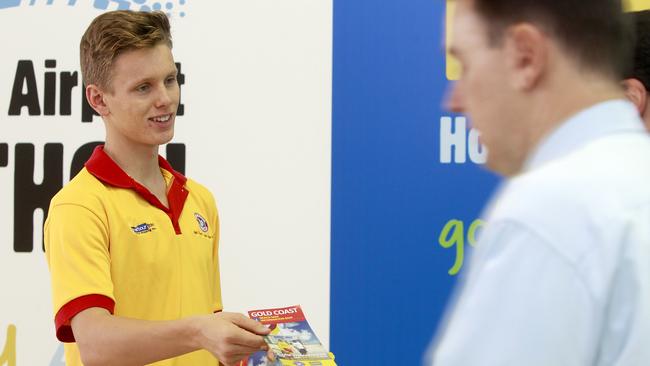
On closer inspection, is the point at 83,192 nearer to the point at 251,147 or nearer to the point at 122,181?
the point at 122,181

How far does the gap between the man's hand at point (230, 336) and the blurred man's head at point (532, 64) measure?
0.98 m

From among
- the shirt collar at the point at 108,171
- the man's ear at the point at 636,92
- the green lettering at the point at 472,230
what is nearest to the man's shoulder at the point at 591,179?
the man's ear at the point at 636,92

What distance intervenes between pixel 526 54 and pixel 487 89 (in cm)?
5

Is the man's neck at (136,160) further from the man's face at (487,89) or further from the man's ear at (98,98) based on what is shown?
the man's face at (487,89)

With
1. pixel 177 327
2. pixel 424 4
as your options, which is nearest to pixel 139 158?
pixel 177 327

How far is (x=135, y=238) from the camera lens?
5.95 feet

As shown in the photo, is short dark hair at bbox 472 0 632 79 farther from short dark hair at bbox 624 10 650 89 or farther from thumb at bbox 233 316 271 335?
thumb at bbox 233 316 271 335

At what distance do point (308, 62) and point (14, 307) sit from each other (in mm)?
1242

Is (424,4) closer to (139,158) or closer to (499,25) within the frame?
(139,158)

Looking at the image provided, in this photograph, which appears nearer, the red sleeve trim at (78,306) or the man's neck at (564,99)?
the man's neck at (564,99)

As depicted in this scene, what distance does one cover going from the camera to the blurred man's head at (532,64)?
0.77 m

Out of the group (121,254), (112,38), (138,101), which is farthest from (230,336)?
(112,38)

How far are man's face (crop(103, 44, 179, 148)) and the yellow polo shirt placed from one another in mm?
73

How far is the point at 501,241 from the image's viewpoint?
0.71 metres
